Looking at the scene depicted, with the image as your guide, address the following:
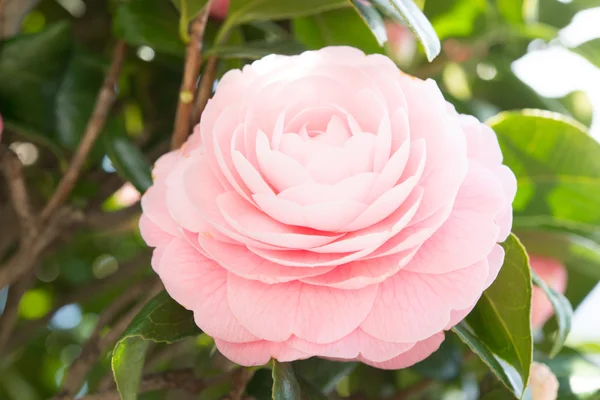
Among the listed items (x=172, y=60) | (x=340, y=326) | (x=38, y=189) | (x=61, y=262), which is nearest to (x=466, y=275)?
(x=340, y=326)

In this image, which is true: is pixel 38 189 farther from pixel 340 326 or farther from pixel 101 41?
pixel 340 326

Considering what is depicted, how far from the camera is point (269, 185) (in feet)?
1.24

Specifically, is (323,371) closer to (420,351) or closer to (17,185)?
(420,351)

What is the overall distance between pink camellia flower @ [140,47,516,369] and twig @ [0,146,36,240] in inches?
8.6

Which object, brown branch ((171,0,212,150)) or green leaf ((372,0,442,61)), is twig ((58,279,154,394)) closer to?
brown branch ((171,0,212,150))

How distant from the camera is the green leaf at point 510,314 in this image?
15.9 inches

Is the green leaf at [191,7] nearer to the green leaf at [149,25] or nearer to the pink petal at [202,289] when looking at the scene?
the green leaf at [149,25]

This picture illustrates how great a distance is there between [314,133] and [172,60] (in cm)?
33

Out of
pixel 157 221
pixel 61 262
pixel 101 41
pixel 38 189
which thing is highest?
pixel 157 221

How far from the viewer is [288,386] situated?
39 cm

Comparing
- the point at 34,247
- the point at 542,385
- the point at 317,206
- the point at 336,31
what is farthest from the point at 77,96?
the point at 542,385

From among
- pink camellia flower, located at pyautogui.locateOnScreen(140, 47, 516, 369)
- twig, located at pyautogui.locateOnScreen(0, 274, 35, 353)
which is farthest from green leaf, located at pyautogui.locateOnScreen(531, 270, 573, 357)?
twig, located at pyautogui.locateOnScreen(0, 274, 35, 353)

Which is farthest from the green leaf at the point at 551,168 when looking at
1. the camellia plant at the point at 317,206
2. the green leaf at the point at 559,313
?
the green leaf at the point at 559,313

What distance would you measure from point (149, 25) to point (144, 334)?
306 millimetres
